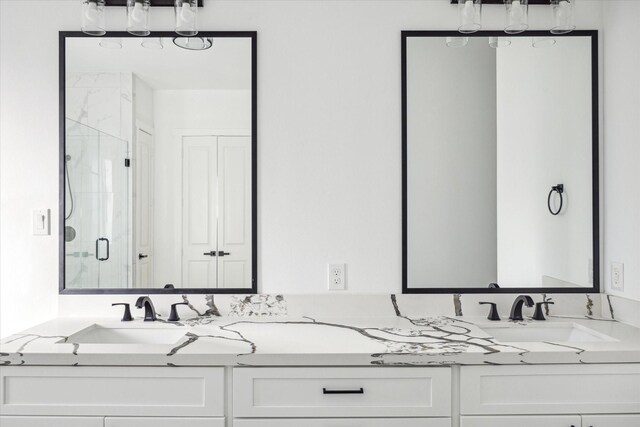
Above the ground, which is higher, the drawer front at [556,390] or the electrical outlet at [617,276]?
the electrical outlet at [617,276]

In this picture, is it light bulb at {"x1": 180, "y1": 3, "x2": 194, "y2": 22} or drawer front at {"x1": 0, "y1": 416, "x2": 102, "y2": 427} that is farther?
light bulb at {"x1": 180, "y1": 3, "x2": 194, "y2": 22}

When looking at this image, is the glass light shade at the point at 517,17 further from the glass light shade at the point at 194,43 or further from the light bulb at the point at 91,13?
the light bulb at the point at 91,13

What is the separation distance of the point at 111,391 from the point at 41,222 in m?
0.94

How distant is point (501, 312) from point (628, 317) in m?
0.47

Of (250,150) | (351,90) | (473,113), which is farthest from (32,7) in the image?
(473,113)

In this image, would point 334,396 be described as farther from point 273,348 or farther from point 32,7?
point 32,7

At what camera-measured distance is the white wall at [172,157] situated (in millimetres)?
2121

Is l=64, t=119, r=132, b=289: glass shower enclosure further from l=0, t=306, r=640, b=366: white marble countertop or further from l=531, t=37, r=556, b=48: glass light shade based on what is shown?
l=531, t=37, r=556, b=48: glass light shade

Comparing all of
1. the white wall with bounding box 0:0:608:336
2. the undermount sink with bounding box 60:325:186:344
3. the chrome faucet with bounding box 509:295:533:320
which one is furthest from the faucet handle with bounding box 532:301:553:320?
the undermount sink with bounding box 60:325:186:344

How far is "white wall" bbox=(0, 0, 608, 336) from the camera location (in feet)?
7.07

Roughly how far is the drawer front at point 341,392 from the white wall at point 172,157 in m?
0.73

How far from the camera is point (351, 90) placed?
2156 millimetres

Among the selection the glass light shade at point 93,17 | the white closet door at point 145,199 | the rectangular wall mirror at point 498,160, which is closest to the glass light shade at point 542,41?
the rectangular wall mirror at point 498,160

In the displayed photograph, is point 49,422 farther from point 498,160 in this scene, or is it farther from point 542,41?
point 542,41
